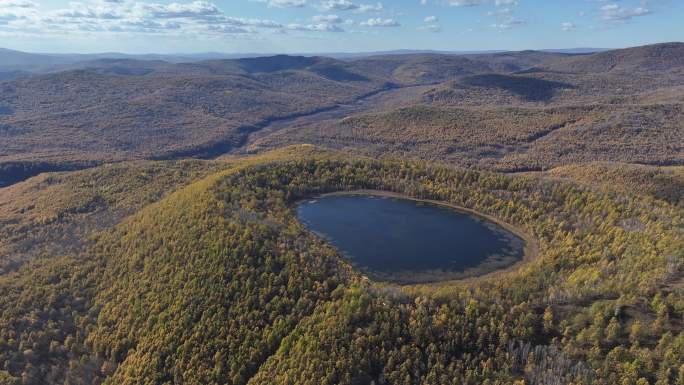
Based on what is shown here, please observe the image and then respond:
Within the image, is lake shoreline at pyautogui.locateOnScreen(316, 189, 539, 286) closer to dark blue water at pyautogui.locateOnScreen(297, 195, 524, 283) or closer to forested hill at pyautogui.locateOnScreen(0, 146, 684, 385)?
dark blue water at pyautogui.locateOnScreen(297, 195, 524, 283)

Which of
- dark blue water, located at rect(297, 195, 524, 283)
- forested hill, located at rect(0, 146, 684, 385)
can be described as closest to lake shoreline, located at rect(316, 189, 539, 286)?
dark blue water, located at rect(297, 195, 524, 283)

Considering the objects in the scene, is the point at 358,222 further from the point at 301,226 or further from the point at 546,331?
the point at 546,331

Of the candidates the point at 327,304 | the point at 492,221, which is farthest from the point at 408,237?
the point at 327,304

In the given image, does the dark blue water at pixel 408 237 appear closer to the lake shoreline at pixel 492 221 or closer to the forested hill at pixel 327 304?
the lake shoreline at pixel 492 221

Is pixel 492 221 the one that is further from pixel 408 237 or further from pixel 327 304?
pixel 327 304

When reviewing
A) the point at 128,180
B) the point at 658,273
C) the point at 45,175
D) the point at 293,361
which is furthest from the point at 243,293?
the point at 45,175

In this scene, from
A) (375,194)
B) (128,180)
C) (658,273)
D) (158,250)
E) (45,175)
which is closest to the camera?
(658,273)
